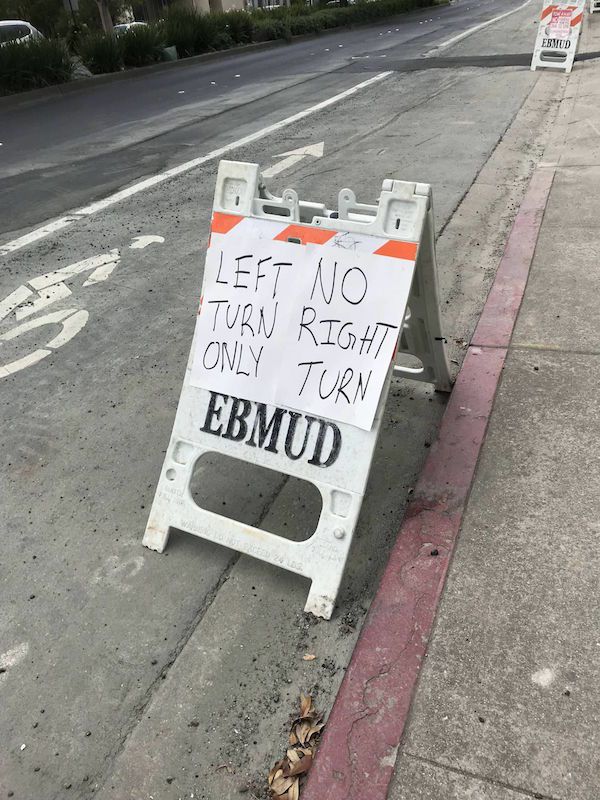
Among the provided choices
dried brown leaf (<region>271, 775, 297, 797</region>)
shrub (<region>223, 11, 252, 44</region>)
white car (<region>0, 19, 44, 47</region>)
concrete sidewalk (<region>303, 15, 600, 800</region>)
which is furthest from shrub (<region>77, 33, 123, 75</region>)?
dried brown leaf (<region>271, 775, 297, 797</region>)

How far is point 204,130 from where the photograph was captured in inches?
440

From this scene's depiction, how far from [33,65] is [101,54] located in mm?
3227

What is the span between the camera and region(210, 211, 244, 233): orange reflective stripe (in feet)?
9.68

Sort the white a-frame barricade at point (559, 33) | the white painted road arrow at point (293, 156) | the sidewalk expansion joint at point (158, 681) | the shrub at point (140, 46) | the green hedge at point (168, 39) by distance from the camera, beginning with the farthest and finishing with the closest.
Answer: the shrub at point (140, 46)
the green hedge at point (168, 39)
the white a-frame barricade at point (559, 33)
the white painted road arrow at point (293, 156)
the sidewalk expansion joint at point (158, 681)

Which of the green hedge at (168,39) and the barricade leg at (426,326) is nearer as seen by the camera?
the barricade leg at (426,326)

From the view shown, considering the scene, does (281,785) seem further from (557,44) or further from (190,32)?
(190,32)

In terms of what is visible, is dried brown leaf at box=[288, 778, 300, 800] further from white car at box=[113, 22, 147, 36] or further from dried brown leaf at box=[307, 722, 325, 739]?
white car at box=[113, 22, 147, 36]

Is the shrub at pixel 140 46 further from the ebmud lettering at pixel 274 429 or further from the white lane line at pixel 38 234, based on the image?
the ebmud lettering at pixel 274 429

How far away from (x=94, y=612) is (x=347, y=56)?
2090 centimetres

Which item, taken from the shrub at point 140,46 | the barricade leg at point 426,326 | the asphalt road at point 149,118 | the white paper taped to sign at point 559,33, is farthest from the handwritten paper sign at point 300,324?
the shrub at point 140,46

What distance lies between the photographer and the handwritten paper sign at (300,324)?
267cm

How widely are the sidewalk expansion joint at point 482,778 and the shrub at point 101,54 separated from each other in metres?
21.5

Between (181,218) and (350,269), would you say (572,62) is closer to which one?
(181,218)

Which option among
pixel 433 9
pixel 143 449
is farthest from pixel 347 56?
pixel 433 9
